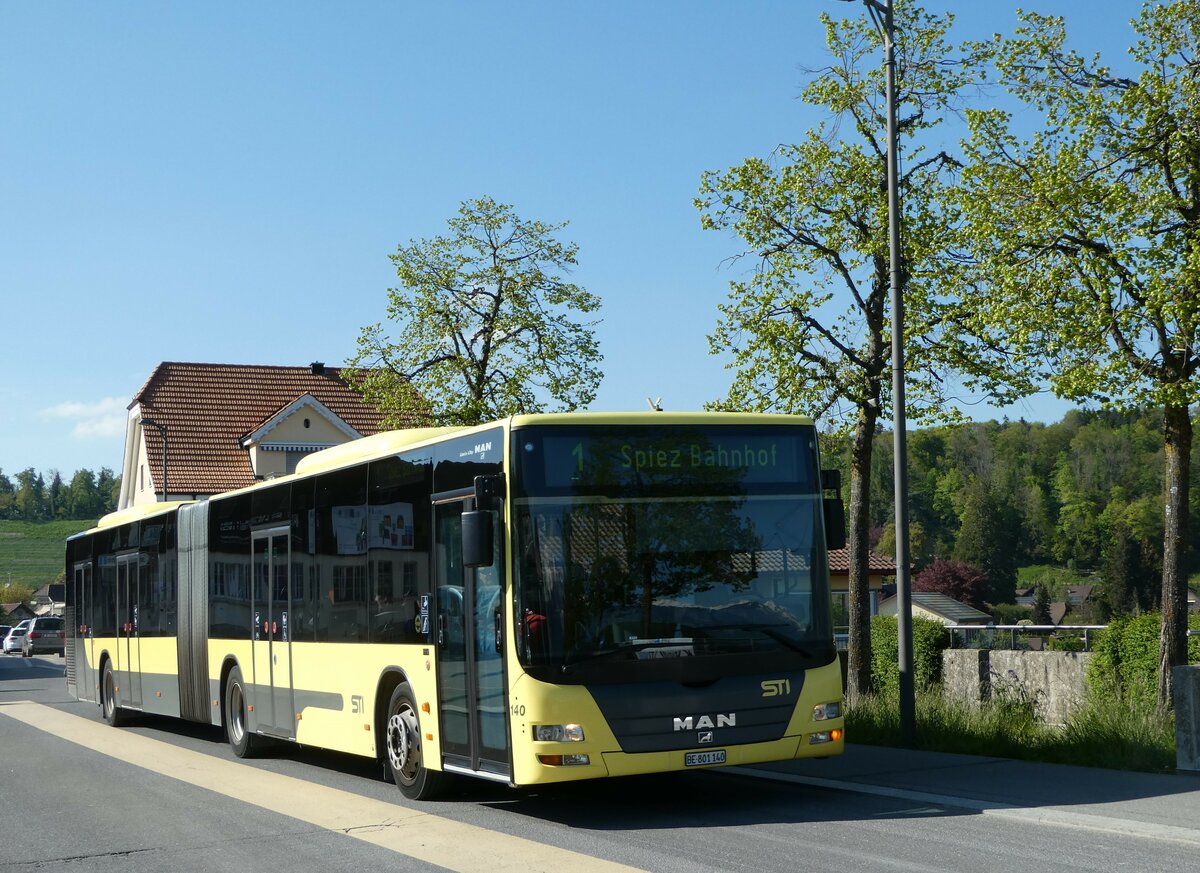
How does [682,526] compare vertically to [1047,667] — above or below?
above

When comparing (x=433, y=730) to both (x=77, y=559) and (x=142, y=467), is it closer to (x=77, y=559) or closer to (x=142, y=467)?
(x=77, y=559)

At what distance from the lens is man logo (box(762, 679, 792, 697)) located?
1127 centimetres

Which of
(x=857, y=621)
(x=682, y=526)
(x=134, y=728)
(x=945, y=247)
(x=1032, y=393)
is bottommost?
(x=134, y=728)

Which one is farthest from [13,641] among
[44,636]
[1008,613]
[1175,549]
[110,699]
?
[1008,613]

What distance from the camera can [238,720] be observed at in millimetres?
18062

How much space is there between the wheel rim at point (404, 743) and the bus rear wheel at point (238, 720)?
4911 millimetres

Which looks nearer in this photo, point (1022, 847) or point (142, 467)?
point (1022, 847)

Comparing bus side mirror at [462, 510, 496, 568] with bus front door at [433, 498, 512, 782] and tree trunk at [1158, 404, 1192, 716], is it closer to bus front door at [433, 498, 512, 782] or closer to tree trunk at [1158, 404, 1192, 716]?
bus front door at [433, 498, 512, 782]

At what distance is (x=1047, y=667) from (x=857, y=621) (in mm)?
5038

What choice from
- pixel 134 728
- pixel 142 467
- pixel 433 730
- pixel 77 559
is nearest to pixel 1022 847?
pixel 433 730

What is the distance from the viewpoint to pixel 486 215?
99.5ft

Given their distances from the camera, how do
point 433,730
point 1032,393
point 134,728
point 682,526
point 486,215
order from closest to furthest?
point 682,526, point 433,730, point 1032,393, point 134,728, point 486,215

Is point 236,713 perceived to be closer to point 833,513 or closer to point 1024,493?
point 833,513

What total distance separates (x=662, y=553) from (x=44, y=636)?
66709 mm
